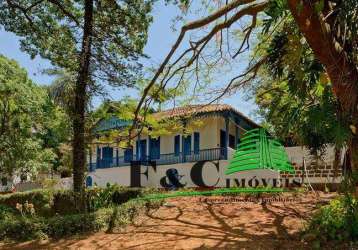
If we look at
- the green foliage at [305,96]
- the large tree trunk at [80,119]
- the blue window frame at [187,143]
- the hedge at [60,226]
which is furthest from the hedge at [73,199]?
the blue window frame at [187,143]

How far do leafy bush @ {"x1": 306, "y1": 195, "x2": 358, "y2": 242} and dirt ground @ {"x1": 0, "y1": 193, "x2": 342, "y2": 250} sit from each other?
14.9 inches

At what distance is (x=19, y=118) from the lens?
2953cm

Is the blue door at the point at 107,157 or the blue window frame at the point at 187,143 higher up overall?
the blue window frame at the point at 187,143

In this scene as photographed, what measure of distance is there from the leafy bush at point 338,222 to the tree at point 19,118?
72.1 ft

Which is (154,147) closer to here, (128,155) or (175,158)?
(128,155)

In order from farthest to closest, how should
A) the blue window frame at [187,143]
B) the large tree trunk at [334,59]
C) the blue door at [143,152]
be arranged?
the blue door at [143,152] < the blue window frame at [187,143] < the large tree trunk at [334,59]

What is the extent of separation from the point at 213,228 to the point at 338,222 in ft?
A: 9.47

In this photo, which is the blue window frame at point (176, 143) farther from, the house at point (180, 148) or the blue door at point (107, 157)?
the blue door at point (107, 157)

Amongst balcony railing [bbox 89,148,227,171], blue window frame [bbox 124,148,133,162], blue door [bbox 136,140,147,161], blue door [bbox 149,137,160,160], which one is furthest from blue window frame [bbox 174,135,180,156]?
blue window frame [bbox 124,148,133,162]

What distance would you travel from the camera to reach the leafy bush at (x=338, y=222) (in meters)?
8.05

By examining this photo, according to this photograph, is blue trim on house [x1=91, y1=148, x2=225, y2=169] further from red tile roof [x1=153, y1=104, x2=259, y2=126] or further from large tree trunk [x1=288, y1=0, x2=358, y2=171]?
large tree trunk [x1=288, y1=0, x2=358, y2=171]

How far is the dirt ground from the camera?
359 inches

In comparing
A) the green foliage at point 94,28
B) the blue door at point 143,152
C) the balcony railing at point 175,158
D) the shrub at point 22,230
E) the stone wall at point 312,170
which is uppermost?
the green foliage at point 94,28

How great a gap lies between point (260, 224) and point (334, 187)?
5372mm
